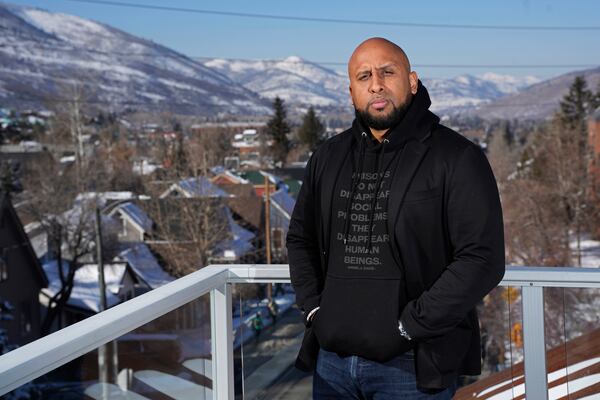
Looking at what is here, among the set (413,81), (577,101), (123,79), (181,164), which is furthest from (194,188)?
(123,79)

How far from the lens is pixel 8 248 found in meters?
24.2

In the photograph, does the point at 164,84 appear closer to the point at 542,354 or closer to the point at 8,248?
the point at 8,248

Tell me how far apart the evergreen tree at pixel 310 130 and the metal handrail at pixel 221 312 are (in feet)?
207

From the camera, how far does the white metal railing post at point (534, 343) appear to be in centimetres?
248

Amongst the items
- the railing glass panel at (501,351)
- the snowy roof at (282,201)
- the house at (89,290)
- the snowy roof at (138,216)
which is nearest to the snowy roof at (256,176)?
the snowy roof at (282,201)

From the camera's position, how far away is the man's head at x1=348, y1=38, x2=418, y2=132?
2.01m

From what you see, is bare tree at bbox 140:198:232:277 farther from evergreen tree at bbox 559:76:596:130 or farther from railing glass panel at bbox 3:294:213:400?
evergreen tree at bbox 559:76:596:130

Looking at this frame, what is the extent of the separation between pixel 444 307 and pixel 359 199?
361mm

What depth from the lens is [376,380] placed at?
77.1 inches

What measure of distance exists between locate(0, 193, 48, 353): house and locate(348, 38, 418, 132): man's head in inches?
907

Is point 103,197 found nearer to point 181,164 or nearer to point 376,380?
point 181,164

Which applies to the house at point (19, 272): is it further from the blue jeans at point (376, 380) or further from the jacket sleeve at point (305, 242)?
the blue jeans at point (376, 380)

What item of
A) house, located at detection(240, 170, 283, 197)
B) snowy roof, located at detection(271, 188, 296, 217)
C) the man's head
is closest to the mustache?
the man's head

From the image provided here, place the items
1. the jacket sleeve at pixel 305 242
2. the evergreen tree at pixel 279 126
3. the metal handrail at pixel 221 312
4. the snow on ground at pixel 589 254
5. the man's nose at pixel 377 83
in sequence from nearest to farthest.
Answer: the metal handrail at pixel 221 312 → the man's nose at pixel 377 83 → the jacket sleeve at pixel 305 242 → the snow on ground at pixel 589 254 → the evergreen tree at pixel 279 126
